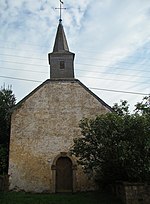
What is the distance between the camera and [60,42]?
2356 cm

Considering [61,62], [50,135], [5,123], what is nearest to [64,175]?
[50,135]

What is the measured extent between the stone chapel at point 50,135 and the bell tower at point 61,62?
791 millimetres

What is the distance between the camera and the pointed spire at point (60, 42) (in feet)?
75.7

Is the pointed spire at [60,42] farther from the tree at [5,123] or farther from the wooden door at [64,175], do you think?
the wooden door at [64,175]

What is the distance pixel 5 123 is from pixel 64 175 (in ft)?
23.7

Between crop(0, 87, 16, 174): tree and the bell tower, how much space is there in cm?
479

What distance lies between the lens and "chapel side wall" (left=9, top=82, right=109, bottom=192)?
707 inches

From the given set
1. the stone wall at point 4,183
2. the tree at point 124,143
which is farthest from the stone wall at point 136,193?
the stone wall at point 4,183

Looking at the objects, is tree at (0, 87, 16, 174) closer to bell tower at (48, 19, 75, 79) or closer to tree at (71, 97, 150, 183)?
bell tower at (48, 19, 75, 79)

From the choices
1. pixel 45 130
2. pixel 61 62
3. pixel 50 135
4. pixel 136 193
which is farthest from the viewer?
pixel 61 62

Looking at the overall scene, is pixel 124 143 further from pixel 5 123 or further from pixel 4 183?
pixel 5 123

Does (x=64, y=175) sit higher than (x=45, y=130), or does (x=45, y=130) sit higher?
(x=45, y=130)

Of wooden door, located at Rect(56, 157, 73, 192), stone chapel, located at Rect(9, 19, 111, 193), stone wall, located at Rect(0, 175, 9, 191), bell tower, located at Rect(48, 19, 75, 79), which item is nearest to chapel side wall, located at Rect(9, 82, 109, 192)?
stone chapel, located at Rect(9, 19, 111, 193)

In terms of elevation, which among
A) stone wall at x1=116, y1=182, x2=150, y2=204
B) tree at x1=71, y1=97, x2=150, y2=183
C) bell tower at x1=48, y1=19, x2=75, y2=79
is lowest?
stone wall at x1=116, y1=182, x2=150, y2=204
